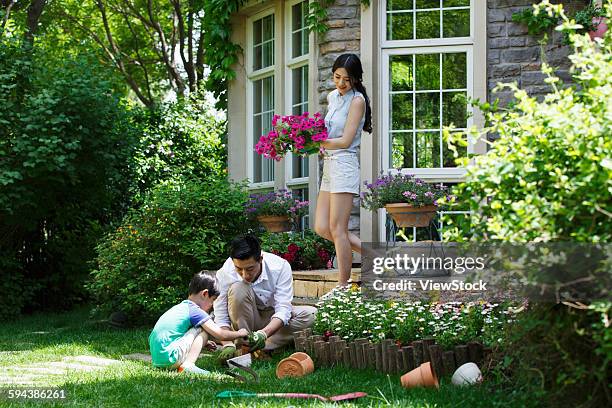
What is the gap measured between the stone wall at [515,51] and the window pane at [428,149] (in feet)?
2.07

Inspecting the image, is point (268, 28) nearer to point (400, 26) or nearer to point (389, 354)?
point (400, 26)

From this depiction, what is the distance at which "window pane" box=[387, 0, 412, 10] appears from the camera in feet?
25.6

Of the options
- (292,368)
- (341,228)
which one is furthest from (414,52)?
(292,368)

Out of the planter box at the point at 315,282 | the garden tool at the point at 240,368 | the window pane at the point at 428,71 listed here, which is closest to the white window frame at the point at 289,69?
the window pane at the point at 428,71

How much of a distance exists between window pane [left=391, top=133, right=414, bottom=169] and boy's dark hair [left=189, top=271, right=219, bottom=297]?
2555 millimetres

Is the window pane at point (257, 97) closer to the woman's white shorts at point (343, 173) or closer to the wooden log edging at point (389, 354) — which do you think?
the woman's white shorts at point (343, 173)

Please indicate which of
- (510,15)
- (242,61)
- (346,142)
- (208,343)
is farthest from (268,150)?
(242,61)

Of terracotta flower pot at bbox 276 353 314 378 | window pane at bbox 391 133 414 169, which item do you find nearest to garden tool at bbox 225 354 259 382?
terracotta flower pot at bbox 276 353 314 378

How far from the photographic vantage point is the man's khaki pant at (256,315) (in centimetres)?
570

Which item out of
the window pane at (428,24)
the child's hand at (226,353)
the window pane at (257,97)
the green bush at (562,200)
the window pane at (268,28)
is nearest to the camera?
the green bush at (562,200)

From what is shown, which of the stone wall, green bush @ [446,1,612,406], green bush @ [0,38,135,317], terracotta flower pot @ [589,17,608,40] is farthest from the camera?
green bush @ [0,38,135,317]

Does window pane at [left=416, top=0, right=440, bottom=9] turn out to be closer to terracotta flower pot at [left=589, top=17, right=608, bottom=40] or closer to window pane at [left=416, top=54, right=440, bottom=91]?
window pane at [left=416, top=54, right=440, bottom=91]

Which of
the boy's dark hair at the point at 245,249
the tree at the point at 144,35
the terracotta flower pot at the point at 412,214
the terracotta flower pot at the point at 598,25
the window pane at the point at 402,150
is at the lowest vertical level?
the boy's dark hair at the point at 245,249

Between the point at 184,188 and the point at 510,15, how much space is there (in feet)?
11.2
